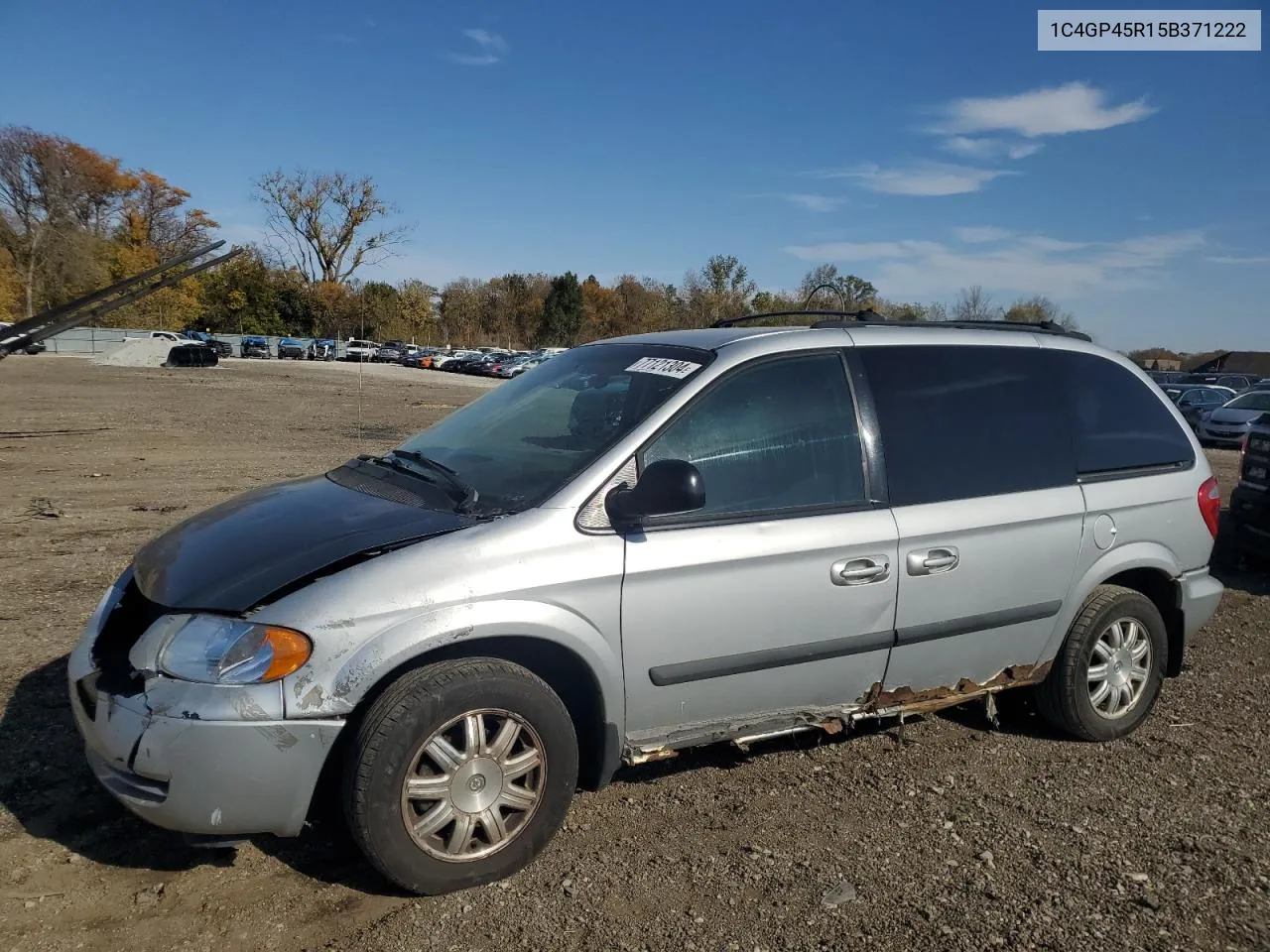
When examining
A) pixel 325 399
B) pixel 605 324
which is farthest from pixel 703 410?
pixel 605 324

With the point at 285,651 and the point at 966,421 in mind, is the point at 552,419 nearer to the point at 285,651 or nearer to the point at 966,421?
the point at 285,651

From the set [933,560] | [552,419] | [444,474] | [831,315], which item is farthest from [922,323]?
[444,474]

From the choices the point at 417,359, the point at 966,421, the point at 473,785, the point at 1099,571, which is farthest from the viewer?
the point at 417,359

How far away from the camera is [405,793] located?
2.91 meters

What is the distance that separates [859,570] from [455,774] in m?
1.65

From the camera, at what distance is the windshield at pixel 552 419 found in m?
3.41

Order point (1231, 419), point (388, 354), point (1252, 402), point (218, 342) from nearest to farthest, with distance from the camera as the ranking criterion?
point (1252, 402)
point (1231, 419)
point (218, 342)
point (388, 354)

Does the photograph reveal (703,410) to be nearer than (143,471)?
Yes

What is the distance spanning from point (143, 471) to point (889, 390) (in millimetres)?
10635

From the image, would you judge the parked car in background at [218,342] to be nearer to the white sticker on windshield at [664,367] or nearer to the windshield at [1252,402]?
the windshield at [1252,402]

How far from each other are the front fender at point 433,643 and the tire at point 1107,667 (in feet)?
7.64

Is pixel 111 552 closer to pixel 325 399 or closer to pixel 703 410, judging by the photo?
pixel 703 410

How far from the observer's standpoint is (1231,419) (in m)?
22.9

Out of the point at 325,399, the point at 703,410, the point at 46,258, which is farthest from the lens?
the point at 46,258
